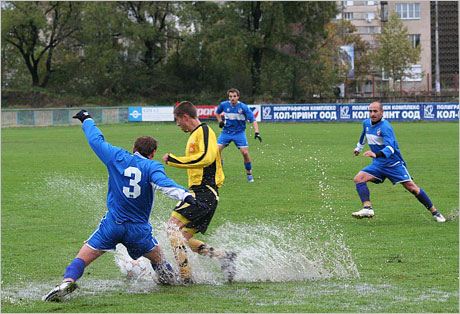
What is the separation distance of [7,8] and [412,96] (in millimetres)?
31646

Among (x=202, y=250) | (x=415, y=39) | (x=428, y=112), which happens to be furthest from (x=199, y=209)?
(x=415, y=39)

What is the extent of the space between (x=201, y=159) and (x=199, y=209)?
52cm

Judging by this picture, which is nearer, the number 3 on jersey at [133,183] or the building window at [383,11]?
the number 3 on jersey at [133,183]

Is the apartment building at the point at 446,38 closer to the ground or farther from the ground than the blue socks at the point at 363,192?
farther from the ground

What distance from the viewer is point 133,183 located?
6480mm

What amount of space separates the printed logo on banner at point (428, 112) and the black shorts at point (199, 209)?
112 feet

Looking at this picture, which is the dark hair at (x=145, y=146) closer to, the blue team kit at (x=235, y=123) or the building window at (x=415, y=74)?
the blue team kit at (x=235, y=123)

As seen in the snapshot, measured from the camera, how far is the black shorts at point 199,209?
7289 millimetres

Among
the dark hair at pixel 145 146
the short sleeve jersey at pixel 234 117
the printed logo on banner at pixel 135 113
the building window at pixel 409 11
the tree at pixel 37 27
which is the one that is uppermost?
the building window at pixel 409 11

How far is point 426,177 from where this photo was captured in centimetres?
1596

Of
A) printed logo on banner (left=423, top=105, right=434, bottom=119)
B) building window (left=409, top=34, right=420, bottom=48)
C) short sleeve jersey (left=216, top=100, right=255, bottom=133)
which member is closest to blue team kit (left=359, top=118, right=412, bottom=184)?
short sleeve jersey (left=216, top=100, right=255, bottom=133)

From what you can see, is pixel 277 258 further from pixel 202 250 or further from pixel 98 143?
pixel 98 143

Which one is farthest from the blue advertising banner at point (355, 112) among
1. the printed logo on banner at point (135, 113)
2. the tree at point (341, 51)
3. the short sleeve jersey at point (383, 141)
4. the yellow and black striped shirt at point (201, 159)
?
the yellow and black striped shirt at point (201, 159)

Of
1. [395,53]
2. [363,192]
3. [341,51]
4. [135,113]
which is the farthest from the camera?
[395,53]
